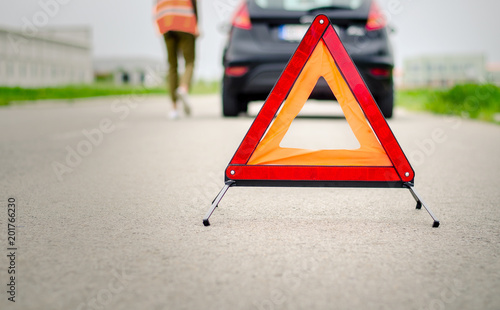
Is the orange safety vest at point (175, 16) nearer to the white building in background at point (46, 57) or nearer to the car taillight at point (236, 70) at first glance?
the car taillight at point (236, 70)

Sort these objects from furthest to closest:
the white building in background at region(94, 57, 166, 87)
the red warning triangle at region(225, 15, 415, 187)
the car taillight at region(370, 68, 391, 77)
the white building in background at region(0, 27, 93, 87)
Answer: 1. the white building in background at region(94, 57, 166, 87)
2. the white building in background at region(0, 27, 93, 87)
3. the car taillight at region(370, 68, 391, 77)
4. the red warning triangle at region(225, 15, 415, 187)

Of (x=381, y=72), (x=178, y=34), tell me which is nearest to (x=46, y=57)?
→ (x=178, y=34)

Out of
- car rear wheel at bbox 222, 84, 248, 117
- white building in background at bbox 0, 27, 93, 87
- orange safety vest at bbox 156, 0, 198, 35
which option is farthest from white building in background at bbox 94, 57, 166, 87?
car rear wheel at bbox 222, 84, 248, 117

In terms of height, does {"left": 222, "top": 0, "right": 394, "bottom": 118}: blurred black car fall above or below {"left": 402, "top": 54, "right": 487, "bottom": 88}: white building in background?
above

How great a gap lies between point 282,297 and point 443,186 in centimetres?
261

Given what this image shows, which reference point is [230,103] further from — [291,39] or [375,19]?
[375,19]

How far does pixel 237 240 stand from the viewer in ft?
9.09

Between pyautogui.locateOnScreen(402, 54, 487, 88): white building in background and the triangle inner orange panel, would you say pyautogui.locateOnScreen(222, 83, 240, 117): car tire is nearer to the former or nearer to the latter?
the triangle inner orange panel

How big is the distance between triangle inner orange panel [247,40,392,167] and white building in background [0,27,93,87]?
5235 cm

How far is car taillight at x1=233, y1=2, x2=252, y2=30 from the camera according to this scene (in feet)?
26.6

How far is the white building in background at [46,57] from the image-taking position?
5888cm

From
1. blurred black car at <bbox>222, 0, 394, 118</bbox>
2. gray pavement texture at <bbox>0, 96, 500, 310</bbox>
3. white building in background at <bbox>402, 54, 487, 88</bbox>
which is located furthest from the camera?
white building in background at <bbox>402, 54, 487, 88</bbox>

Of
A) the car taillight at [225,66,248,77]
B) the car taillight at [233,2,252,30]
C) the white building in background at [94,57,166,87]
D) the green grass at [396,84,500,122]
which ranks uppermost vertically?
the car taillight at [233,2,252,30]

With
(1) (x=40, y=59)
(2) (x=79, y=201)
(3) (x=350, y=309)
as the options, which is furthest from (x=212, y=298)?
(1) (x=40, y=59)
